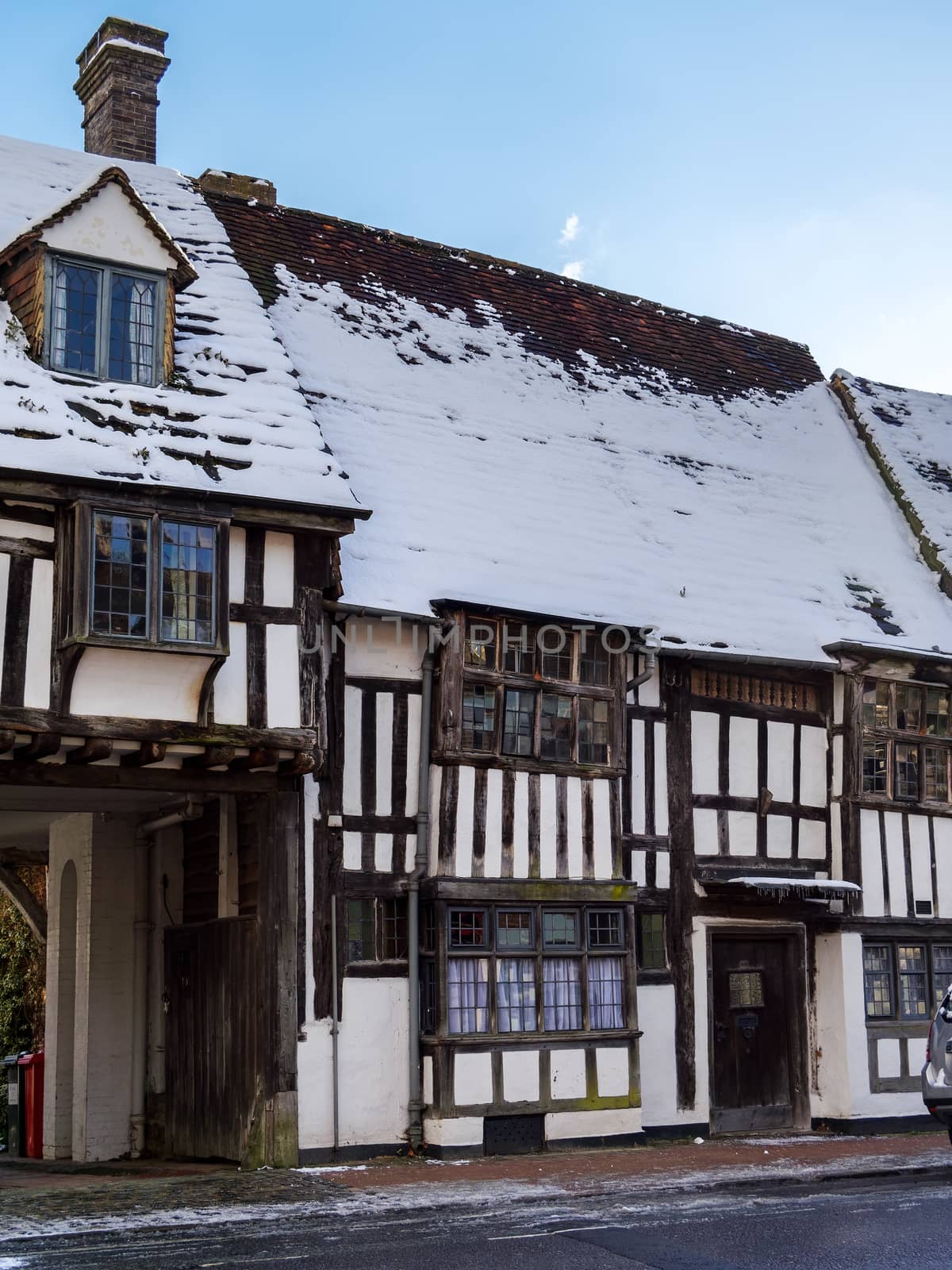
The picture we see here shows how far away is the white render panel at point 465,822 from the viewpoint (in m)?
13.4

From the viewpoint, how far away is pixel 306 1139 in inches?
484

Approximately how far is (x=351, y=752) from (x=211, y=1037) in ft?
9.79

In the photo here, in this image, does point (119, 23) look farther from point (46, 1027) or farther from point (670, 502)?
point (46, 1027)

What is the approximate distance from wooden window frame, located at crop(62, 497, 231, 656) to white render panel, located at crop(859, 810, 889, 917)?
7.56 m

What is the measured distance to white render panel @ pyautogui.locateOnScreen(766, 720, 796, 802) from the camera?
1563 cm

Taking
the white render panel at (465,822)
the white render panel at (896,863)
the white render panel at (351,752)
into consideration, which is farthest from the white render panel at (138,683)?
the white render panel at (896,863)

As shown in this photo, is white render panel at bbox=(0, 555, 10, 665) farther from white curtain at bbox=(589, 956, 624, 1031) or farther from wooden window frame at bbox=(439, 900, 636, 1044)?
white curtain at bbox=(589, 956, 624, 1031)

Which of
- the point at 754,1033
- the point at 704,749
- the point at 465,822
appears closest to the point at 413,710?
the point at 465,822

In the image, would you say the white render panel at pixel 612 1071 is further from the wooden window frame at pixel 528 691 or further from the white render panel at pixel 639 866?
the wooden window frame at pixel 528 691

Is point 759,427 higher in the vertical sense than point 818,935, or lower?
higher

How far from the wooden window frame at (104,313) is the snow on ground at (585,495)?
2.30 meters

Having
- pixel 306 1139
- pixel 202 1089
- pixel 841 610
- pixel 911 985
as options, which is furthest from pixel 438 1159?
pixel 841 610

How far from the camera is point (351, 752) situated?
13.2m

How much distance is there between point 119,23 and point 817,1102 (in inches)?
577
